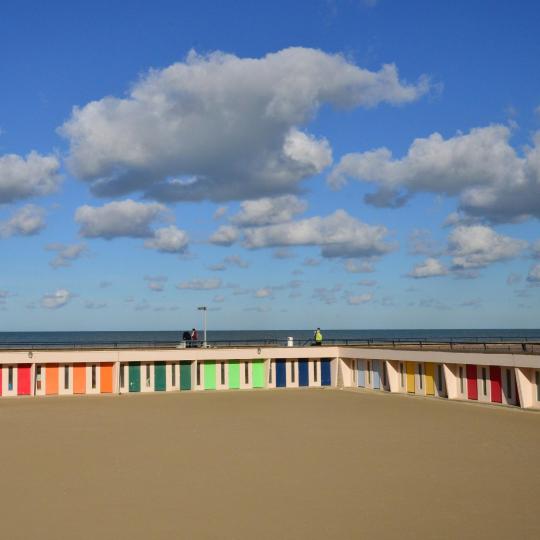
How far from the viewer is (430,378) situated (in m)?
35.0

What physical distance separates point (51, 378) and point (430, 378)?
1916cm

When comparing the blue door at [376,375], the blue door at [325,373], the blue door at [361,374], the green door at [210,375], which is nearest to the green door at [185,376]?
the green door at [210,375]

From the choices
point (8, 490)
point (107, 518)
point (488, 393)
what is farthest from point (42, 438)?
point (488, 393)

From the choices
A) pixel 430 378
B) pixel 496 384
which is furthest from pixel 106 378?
pixel 496 384

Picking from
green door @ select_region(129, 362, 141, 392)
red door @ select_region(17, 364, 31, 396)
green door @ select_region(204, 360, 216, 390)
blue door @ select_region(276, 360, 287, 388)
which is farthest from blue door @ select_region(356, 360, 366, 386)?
red door @ select_region(17, 364, 31, 396)

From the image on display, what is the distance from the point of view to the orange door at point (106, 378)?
37.4 metres

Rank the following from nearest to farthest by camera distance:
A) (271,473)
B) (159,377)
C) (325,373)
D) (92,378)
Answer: (271,473) < (92,378) < (159,377) < (325,373)

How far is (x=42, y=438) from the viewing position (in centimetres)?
2347

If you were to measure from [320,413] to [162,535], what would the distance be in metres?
16.7

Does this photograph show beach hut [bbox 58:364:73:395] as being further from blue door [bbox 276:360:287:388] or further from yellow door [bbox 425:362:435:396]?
yellow door [bbox 425:362:435:396]

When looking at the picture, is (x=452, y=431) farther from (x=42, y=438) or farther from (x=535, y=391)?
(x=42, y=438)

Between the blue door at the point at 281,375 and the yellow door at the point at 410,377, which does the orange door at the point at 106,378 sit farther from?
the yellow door at the point at 410,377

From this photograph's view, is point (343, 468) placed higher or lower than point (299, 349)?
lower

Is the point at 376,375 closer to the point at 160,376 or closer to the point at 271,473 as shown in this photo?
the point at 160,376
